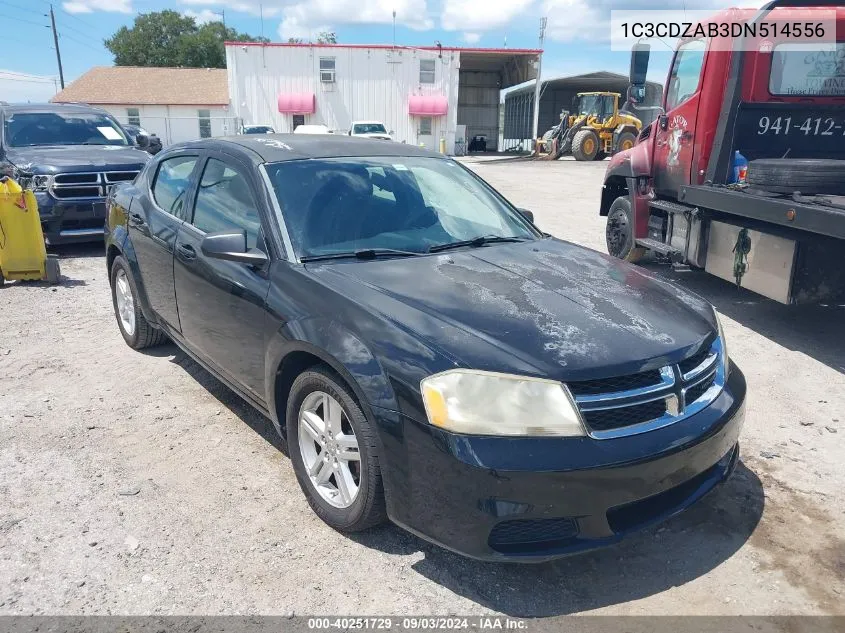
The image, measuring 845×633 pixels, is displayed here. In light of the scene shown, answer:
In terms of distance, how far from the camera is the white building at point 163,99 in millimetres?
41375

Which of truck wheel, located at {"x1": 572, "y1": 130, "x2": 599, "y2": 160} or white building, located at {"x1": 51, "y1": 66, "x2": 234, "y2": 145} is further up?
white building, located at {"x1": 51, "y1": 66, "x2": 234, "y2": 145}

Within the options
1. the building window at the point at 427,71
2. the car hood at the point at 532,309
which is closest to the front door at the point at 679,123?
the car hood at the point at 532,309

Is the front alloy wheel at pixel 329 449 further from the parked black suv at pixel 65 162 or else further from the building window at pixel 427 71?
the building window at pixel 427 71

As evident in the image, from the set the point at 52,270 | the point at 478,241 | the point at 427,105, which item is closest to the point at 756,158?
the point at 478,241

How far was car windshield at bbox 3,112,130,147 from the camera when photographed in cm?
945

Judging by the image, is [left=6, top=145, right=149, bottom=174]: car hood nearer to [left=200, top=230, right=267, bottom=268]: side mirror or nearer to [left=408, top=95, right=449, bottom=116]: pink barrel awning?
[left=200, top=230, right=267, bottom=268]: side mirror

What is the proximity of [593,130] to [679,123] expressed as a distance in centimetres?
2577

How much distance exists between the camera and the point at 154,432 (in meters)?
3.96

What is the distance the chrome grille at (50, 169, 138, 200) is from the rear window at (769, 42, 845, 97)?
7.78 metres

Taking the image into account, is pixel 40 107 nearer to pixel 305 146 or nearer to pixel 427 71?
pixel 305 146

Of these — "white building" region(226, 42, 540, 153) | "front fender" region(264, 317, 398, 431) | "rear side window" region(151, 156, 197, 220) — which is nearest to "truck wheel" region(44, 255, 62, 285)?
"rear side window" region(151, 156, 197, 220)

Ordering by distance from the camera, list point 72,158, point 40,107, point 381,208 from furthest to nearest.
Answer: point 40,107 → point 72,158 → point 381,208

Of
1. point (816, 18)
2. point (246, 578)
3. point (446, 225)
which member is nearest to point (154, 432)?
point (246, 578)

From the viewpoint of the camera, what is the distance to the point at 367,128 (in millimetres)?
31359
